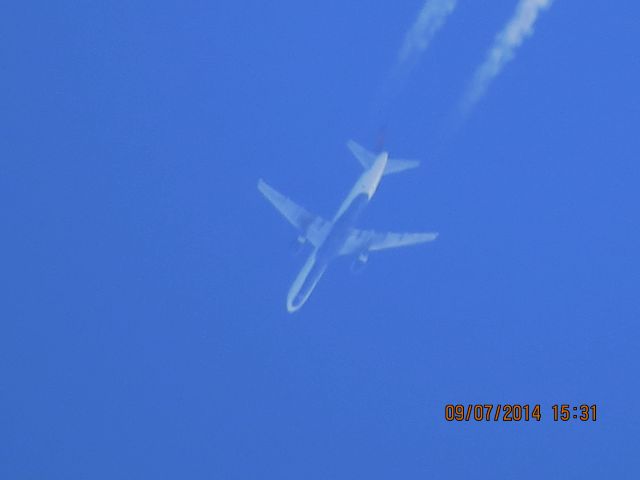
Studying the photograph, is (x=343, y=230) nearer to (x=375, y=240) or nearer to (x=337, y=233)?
(x=337, y=233)

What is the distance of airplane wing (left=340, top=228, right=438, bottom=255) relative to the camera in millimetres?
25891

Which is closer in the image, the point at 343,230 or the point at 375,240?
the point at 343,230

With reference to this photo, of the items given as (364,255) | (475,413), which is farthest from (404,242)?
(475,413)

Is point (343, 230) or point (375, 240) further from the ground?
point (375, 240)

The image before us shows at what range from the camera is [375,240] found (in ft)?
85.5

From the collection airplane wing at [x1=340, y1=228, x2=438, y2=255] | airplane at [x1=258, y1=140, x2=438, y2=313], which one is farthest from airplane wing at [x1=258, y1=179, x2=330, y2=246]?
airplane wing at [x1=340, y1=228, x2=438, y2=255]

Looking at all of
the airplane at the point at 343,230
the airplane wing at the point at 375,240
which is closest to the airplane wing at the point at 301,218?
the airplane at the point at 343,230

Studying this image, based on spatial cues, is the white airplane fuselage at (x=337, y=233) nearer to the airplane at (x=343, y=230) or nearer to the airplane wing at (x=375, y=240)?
the airplane at (x=343, y=230)

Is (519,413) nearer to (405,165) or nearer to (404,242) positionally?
(404,242)

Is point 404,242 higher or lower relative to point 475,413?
higher

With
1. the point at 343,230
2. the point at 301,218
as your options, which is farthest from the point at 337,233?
the point at 301,218

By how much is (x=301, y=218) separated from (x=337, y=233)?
1.45 m

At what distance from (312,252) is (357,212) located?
189 centimetres

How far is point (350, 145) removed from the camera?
923 inches
